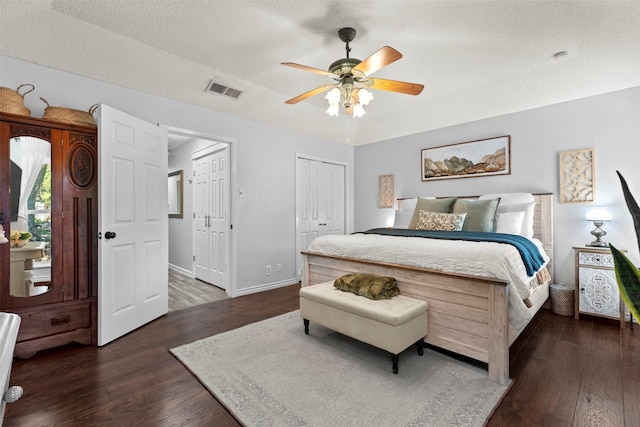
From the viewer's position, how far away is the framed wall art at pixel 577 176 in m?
3.18

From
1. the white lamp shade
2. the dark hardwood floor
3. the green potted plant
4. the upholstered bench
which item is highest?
the white lamp shade

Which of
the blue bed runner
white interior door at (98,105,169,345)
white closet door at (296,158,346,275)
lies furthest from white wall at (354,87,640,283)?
white interior door at (98,105,169,345)

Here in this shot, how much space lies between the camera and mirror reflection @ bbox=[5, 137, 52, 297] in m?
2.20

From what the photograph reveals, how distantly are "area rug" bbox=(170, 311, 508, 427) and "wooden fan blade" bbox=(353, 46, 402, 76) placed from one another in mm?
2094

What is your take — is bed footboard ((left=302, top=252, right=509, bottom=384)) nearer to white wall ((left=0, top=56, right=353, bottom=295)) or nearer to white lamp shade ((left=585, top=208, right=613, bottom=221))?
white lamp shade ((left=585, top=208, right=613, bottom=221))

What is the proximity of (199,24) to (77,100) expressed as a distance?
1401 millimetres

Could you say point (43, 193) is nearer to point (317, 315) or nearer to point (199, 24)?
point (199, 24)

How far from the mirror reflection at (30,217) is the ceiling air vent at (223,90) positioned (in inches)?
63.6

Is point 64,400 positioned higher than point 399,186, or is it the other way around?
point 399,186

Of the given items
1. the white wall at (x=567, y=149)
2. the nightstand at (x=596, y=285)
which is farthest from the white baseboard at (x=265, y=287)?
the nightstand at (x=596, y=285)

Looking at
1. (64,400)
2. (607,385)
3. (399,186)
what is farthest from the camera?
(399,186)

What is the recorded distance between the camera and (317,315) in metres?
2.43

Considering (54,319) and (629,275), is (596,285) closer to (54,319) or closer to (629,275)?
(629,275)

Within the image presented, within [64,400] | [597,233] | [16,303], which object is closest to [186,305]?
[16,303]
